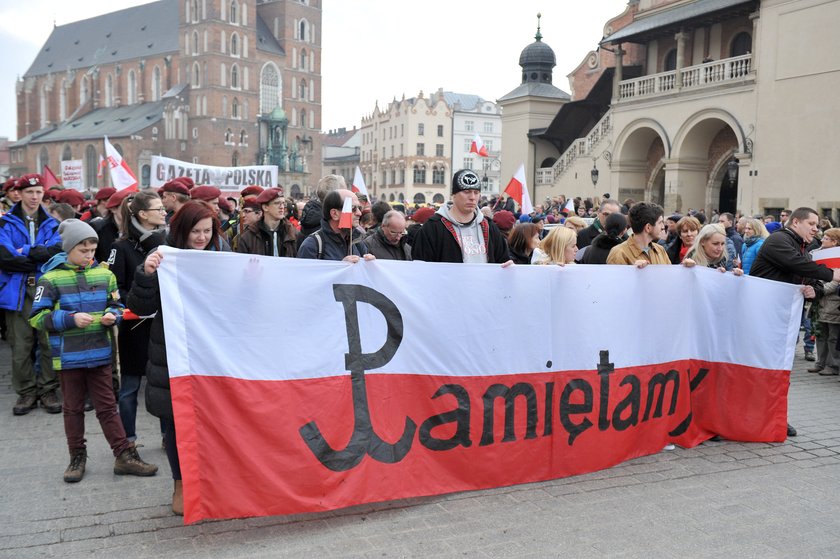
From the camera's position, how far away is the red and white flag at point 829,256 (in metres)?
8.17

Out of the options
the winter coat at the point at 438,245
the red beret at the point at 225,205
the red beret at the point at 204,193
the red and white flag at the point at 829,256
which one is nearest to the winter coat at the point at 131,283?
the winter coat at the point at 438,245

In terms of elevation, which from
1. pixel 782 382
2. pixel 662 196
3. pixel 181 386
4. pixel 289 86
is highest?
pixel 289 86

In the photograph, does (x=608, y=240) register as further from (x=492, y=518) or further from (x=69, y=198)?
(x=69, y=198)

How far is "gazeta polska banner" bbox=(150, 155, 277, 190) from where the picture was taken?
16.6 meters

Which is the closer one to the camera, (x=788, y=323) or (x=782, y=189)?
(x=788, y=323)

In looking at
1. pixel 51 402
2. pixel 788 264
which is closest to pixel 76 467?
pixel 51 402

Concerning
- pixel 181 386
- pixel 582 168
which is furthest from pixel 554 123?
pixel 181 386

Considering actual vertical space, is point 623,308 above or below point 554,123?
below

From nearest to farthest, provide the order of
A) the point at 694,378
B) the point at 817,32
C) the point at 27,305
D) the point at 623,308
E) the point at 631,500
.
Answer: the point at 631,500 < the point at 623,308 < the point at 694,378 < the point at 27,305 < the point at 817,32

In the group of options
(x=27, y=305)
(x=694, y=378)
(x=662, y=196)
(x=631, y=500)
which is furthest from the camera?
(x=662, y=196)

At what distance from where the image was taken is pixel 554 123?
37938mm

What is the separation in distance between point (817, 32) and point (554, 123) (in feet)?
51.0

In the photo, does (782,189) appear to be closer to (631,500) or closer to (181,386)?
(631,500)

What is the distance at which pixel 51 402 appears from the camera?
7.39 m
